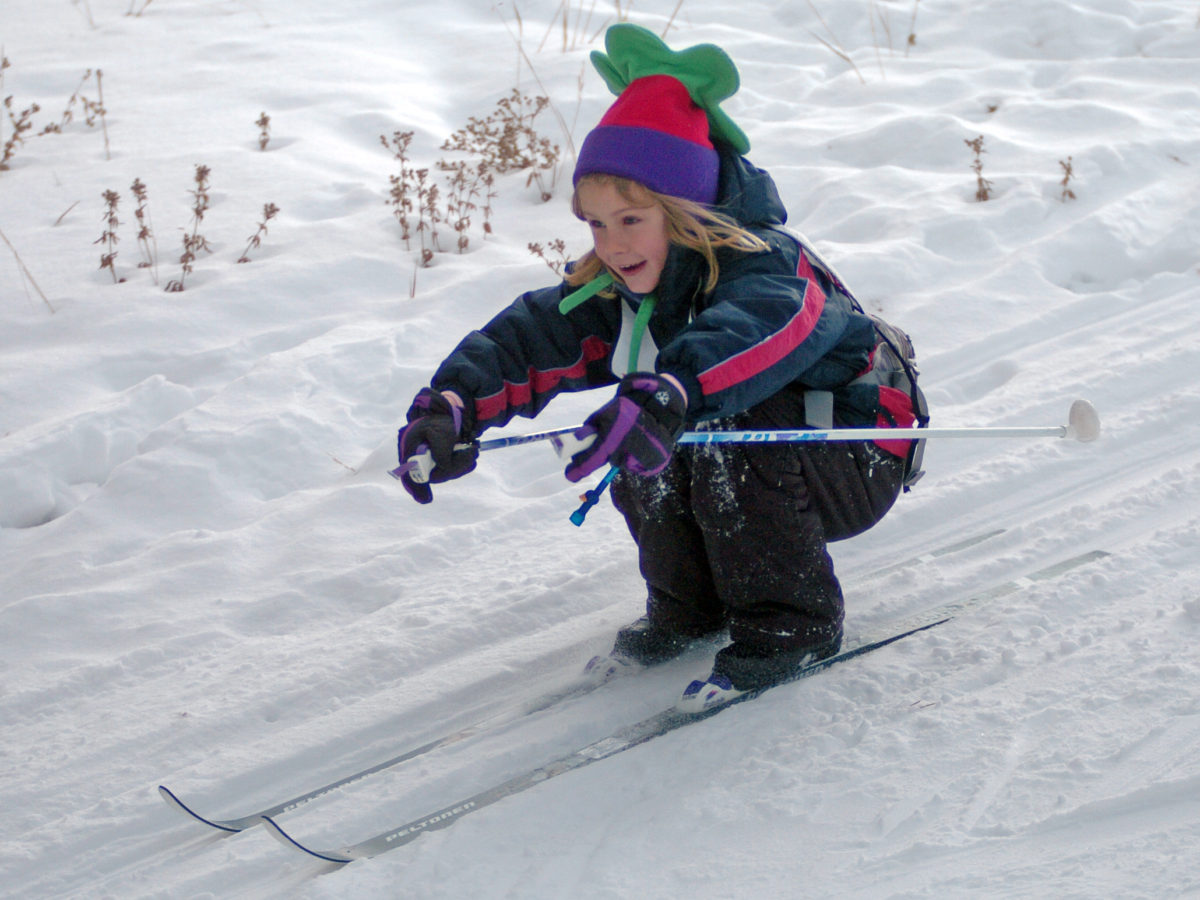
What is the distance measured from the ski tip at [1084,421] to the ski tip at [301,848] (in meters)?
1.57

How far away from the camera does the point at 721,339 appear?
5.57 feet

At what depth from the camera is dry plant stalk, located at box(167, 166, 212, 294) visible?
12.7 feet

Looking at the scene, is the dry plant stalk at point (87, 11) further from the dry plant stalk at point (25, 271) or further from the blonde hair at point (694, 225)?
the blonde hair at point (694, 225)

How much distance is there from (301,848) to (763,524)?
920mm

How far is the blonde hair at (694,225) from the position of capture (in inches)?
72.6

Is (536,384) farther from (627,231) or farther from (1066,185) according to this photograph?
(1066,185)

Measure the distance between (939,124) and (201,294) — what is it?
3.30 m

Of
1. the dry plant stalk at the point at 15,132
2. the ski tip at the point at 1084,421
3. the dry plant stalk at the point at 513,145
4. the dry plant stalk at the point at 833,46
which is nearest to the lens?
the ski tip at the point at 1084,421

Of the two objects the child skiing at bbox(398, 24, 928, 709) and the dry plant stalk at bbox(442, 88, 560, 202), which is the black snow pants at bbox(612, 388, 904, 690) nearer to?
the child skiing at bbox(398, 24, 928, 709)

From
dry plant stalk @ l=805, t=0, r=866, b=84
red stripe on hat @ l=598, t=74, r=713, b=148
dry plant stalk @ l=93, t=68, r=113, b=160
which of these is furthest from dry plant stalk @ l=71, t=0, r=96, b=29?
red stripe on hat @ l=598, t=74, r=713, b=148

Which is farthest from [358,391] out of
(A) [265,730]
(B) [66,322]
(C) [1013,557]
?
(C) [1013,557]

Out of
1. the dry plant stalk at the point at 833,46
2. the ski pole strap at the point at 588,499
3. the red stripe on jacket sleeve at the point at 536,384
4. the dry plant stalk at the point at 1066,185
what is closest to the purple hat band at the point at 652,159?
the red stripe on jacket sleeve at the point at 536,384

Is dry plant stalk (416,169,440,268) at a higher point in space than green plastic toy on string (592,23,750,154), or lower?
lower

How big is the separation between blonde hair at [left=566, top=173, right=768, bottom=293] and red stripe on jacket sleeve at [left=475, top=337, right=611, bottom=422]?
0.33m
